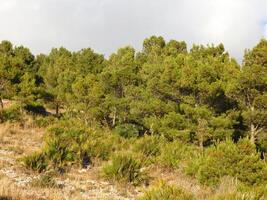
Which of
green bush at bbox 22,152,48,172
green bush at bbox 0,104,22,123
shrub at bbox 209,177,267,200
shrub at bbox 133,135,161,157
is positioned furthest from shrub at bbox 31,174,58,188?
green bush at bbox 0,104,22,123

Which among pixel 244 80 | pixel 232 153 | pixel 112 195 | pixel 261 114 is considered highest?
pixel 244 80

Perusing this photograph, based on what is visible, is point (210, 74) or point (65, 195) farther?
point (210, 74)

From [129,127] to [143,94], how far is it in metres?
2.67

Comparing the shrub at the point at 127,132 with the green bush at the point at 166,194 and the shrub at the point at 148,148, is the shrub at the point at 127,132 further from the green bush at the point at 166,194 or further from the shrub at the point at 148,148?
the green bush at the point at 166,194

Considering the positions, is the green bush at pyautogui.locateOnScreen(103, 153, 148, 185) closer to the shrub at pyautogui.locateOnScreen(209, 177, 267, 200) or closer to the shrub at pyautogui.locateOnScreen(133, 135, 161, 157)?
the shrub at pyautogui.locateOnScreen(209, 177, 267, 200)

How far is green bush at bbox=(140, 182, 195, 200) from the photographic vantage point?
6.98 m

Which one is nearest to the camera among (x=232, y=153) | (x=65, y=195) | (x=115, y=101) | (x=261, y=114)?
(x=65, y=195)

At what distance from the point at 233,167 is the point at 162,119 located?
44.1 ft

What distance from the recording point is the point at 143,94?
91.5 feet

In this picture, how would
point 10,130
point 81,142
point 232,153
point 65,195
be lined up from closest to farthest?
point 65,195 < point 232,153 < point 81,142 < point 10,130

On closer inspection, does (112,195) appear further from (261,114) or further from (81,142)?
(261,114)

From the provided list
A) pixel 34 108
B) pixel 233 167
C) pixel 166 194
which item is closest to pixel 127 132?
pixel 34 108

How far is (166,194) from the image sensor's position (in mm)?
7066

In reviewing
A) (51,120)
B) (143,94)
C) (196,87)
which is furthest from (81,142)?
(143,94)
